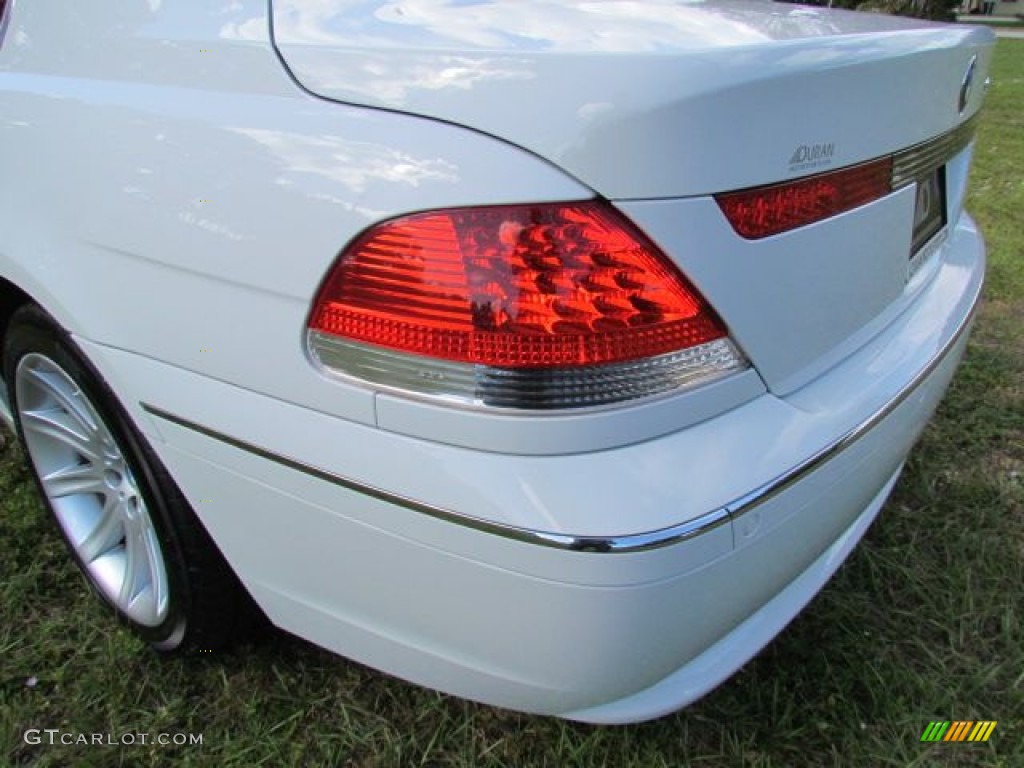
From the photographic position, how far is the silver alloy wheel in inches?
75.0

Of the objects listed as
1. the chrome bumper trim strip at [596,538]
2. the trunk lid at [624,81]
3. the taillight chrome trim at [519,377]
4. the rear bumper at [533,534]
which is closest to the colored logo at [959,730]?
the rear bumper at [533,534]

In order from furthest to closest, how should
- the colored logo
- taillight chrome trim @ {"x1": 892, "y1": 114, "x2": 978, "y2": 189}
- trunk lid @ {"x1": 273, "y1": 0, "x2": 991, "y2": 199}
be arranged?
the colored logo < taillight chrome trim @ {"x1": 892, "y1": 114, "x2": 978, "y2": 189} < trunk lid @ {"x1": 273, "y1": 0, "x2": 991, "y2": 199}

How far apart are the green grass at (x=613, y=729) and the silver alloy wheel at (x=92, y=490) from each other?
151 mm

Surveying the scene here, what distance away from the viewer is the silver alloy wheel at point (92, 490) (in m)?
1.91

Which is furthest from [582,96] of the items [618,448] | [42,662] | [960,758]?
[42,662]

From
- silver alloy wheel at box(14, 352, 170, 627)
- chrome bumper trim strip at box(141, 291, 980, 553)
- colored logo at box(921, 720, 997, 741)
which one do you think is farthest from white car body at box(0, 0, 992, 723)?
colored logo at box(921, 720, 997, 741)

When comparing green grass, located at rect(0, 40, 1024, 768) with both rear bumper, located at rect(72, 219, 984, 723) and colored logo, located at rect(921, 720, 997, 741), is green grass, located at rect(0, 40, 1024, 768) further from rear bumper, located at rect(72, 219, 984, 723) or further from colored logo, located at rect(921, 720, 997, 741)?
rear bumper, located at rect(72, 219, 984, 723)

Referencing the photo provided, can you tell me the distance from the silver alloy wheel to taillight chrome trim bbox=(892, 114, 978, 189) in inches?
64.1

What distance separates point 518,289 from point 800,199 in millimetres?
484

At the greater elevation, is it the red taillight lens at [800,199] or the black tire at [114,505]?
the red taillight lens at [800,199]

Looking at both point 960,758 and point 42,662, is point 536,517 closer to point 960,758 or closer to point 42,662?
point 960,758

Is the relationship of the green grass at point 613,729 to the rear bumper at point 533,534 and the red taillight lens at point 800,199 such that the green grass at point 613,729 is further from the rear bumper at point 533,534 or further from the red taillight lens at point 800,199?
the red taillight lens at point 800,199

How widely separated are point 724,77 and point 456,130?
370 mm

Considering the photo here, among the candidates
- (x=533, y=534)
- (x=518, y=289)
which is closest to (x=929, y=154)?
(x=518, y=289)
